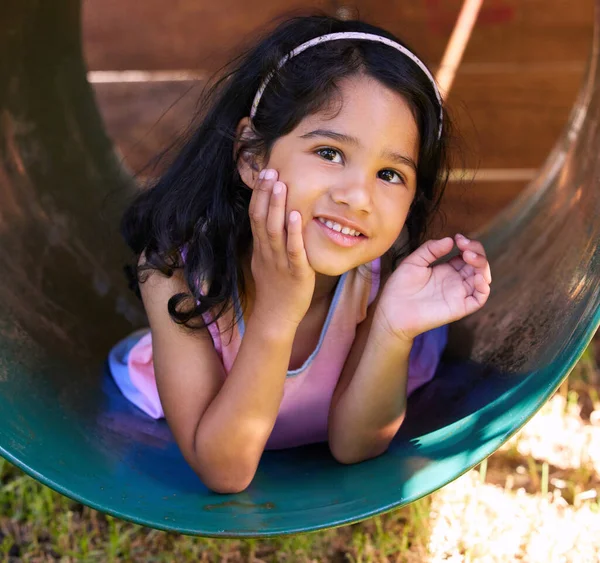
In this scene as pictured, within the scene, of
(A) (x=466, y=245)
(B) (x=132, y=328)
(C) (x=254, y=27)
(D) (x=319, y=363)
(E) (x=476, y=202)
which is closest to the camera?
(A) (x=466, y=245)

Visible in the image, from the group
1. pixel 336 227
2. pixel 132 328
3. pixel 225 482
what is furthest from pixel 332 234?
pixel 132 328

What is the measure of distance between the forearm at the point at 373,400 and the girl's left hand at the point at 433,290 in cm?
4

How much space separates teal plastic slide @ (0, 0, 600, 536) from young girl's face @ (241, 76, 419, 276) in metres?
0.40

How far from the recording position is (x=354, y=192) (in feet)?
5.82

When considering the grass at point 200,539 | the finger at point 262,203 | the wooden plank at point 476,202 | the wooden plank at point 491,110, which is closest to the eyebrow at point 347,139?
the finger at point 262,203

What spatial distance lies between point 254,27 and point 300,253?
12.6 feet

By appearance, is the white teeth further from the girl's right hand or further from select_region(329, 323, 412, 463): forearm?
select_region(329, 323, 412, 463): forearm

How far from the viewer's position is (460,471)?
66.8 inches

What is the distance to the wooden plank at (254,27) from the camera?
216 inches

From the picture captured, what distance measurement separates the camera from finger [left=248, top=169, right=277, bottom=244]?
183cm

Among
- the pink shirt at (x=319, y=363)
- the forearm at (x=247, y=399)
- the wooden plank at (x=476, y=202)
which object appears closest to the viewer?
the forearm at (x=247, y=399)

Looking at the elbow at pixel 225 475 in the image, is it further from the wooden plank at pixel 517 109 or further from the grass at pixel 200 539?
the wooden plank at pixel 517 109

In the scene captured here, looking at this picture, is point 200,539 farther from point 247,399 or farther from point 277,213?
point 277,213

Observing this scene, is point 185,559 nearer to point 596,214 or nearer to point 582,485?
point 582,485
